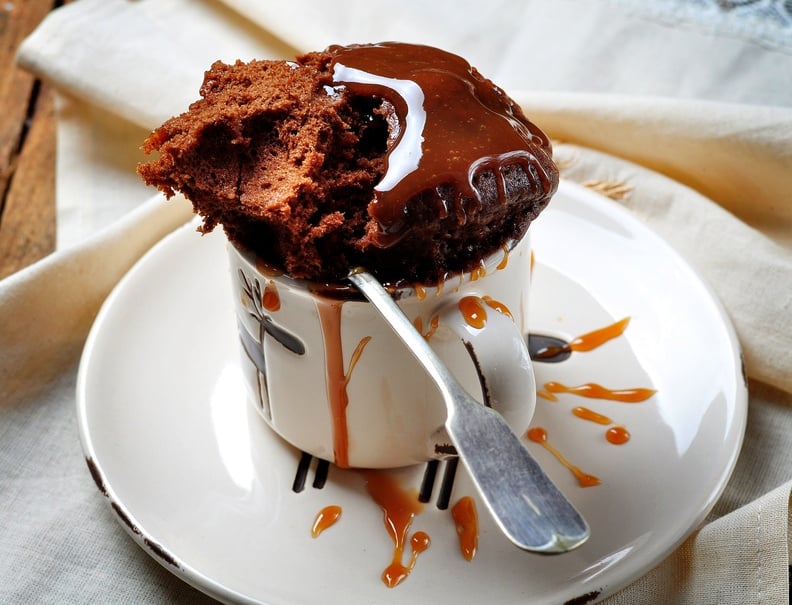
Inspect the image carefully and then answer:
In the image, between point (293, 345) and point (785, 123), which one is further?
point (785, 123)

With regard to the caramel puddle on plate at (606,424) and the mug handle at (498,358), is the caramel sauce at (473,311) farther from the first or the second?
the caramel puddle on plate at (606,424)

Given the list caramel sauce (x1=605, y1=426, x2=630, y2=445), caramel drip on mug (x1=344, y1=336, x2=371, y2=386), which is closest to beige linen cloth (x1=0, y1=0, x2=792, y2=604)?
caramel sauce (x1=605, y1=426, x2=630, y2=445)

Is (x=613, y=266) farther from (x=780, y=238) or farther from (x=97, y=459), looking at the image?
(x=97, y=459)

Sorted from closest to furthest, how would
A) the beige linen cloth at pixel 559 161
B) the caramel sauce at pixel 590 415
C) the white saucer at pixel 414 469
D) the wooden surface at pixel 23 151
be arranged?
the white saucer at pixel 414 469 < the beige linen cloth at pixel 559 161 < the caramel sauce at pixel 590 415 < the wooden surface at pixel 23 151

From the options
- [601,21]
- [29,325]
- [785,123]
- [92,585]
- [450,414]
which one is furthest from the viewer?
[601,21]

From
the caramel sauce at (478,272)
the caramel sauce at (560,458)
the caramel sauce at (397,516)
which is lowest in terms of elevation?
the caramel sauce at (397,516)

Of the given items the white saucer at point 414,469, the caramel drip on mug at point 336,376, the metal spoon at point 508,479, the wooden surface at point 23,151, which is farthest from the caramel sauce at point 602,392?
the wooden surface at point 23,151

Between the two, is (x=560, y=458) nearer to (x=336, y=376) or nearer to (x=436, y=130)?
(x=336, y=376)

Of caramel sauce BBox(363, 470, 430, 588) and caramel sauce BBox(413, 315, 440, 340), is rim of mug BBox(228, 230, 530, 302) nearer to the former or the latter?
caramel sauce BBox(413, 315, 440, 340)

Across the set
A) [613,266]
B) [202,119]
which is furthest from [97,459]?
[613,266]
